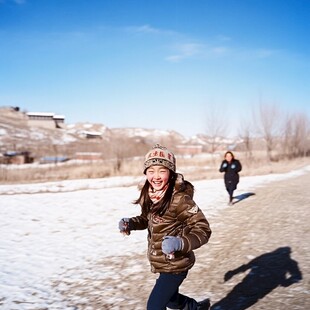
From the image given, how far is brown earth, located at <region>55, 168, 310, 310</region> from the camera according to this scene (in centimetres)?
455

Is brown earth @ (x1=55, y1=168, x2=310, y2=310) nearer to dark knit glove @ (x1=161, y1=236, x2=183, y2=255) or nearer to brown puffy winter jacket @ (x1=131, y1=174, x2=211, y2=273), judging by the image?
brown puffy winter jacket @ (x1=131, y1=174, x2=211, y2=273)

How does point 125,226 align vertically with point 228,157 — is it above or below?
below

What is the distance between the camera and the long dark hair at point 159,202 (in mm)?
2830

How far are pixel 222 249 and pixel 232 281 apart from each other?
1.70m

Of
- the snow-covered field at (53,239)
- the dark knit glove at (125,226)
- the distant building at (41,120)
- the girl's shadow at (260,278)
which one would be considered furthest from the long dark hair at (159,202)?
the distant building at (41,120)

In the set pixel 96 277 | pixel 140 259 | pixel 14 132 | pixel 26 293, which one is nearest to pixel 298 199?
pixel 140 259

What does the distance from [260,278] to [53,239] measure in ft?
16.9

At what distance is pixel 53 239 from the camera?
8.33 metres

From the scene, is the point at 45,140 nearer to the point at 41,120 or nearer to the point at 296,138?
the point at 41,120

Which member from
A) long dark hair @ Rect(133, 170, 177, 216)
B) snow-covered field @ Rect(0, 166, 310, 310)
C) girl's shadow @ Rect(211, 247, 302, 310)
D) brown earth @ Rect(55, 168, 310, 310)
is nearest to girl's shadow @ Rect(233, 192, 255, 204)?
snow-covered field @ Rect(0, 166, 310, 310)

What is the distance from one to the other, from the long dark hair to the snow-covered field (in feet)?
8.29

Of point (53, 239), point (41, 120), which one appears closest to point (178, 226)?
point (53, 239)

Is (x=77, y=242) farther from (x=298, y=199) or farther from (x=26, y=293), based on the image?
(x=298, y=199)

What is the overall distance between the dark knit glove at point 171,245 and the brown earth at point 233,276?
2.35 metres
